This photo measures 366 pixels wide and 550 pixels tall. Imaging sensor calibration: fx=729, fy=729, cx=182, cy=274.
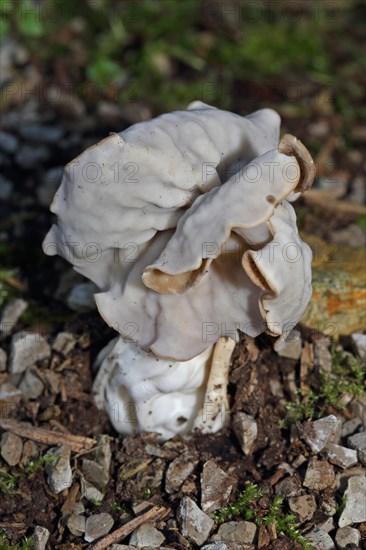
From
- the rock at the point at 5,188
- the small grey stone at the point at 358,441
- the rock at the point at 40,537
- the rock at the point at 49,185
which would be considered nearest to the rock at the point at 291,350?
the small grey stone at the point at 358,441

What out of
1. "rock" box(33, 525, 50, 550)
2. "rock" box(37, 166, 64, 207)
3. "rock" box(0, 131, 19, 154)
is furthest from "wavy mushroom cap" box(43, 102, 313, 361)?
"rock" box(0, 131, 19, 154)

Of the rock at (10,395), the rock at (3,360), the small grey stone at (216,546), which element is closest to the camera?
the small grey stone at (216,546)

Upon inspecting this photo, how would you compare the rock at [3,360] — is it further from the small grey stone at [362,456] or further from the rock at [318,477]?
the small grey stone at [362,456]

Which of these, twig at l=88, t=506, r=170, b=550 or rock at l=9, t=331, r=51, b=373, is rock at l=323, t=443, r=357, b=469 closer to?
twig at l=88, t=506, r=170, b=550

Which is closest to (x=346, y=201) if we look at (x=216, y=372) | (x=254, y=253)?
(x=216, y=372)

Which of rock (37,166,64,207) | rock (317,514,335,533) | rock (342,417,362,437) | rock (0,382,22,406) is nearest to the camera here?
rock (317,514,335,533)

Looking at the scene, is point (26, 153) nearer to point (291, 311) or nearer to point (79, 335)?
point (79, 335)
